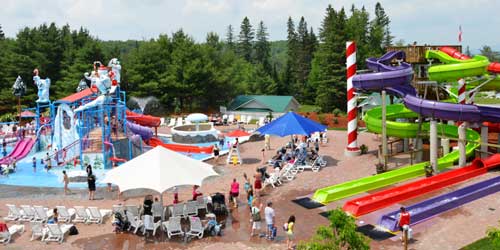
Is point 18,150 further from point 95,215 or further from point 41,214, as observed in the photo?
point 95,215

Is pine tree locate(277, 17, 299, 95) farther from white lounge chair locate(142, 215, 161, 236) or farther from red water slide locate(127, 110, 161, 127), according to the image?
white lounge chair locate(142, 215, 161, 236)

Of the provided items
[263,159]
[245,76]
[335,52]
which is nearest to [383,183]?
[263,159]

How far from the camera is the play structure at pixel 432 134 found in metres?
16.8

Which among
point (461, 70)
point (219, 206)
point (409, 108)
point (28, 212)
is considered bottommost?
point (28, 212)

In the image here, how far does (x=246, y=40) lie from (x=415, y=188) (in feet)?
340

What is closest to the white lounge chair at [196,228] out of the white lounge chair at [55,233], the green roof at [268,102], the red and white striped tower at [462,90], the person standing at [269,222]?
the person standing at [269,222]

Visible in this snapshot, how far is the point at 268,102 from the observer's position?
5941 centimetres

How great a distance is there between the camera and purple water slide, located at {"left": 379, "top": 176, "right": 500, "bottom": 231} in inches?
581

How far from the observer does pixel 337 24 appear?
55906 millimetres

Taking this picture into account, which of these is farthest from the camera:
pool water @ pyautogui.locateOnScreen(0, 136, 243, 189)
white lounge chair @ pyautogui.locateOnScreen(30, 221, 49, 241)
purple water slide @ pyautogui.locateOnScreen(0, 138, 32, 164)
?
purple water slide @ pyautogui.locateOnScreen(0, 138, 32, 164)

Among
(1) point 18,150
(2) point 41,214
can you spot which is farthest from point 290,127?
(1) point 18,150

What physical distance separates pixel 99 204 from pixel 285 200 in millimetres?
7514

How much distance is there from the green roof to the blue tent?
3182 centimetres

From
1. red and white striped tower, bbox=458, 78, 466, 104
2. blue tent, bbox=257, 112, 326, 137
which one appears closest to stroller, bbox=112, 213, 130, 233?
blue tent, bbox=257, 112, 326, 137
